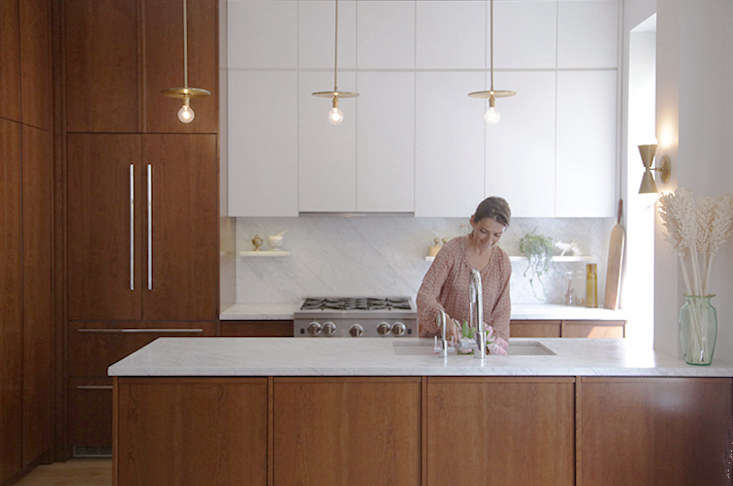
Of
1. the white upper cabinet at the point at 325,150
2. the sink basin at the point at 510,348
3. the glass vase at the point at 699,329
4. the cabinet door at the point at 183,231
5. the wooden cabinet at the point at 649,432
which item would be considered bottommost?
the wooden cabinet at the point at 649,432

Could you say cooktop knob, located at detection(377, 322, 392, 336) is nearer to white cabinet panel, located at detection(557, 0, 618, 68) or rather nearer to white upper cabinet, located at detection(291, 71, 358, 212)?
white upper cabinet, located at detection(291, 71, 358, 212)

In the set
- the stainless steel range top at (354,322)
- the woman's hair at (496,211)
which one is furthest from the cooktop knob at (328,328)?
the woman's hair at (496,211)

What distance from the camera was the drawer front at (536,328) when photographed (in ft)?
15.7

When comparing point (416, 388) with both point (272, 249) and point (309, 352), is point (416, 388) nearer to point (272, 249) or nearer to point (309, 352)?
point (309, 352)

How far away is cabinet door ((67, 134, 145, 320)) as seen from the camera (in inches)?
184

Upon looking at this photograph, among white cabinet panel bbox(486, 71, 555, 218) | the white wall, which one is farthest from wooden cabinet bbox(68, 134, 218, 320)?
the white wall

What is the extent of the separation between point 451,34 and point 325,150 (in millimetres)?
1229

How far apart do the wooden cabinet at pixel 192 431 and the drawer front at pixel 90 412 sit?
2019mm

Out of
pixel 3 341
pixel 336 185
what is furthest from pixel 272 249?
pixel 3 341

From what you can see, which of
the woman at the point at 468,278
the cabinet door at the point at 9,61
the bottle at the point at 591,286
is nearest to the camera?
the woman at the point at 468,278

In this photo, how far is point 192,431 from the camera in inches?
111

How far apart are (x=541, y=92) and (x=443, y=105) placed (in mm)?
712

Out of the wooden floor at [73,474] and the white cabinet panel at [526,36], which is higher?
the white cabinet panel at [526,36]

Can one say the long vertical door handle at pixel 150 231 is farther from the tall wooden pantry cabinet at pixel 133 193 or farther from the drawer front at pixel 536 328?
the drawer front at pixel 536 328
